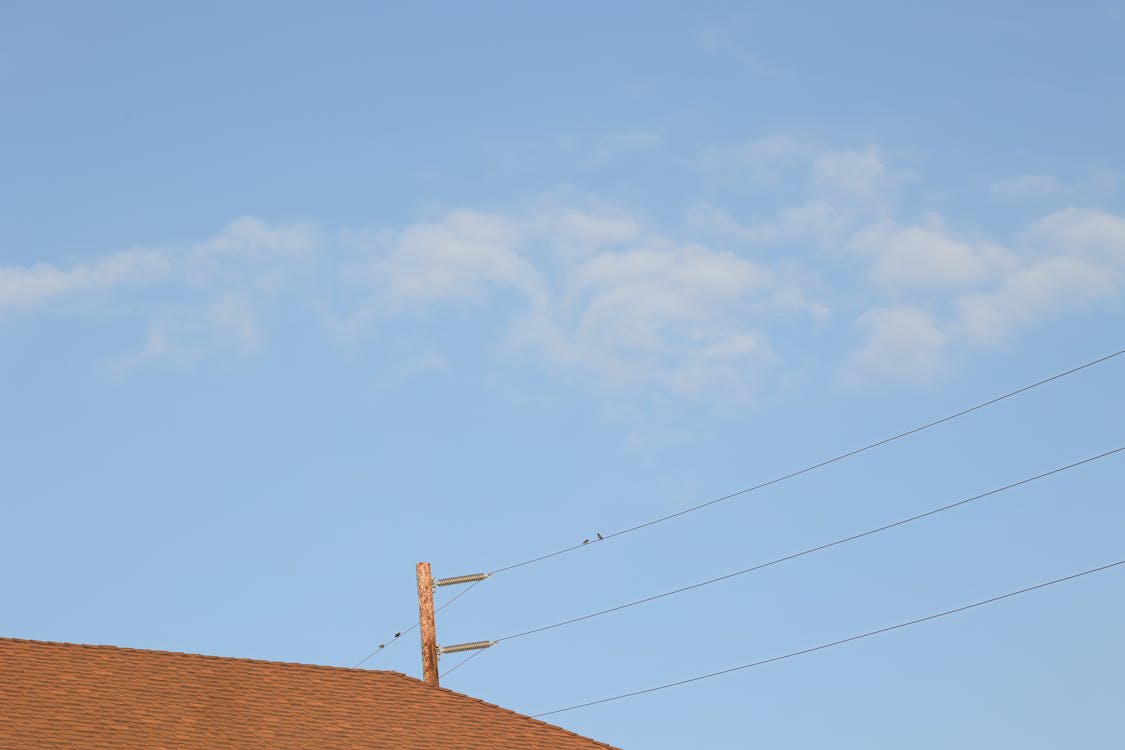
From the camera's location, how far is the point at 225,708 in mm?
20922

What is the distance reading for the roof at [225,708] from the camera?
19.2 meters

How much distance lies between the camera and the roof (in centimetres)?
1922

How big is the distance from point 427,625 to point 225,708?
5.62 meters

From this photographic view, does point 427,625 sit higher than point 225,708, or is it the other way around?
point 427,625

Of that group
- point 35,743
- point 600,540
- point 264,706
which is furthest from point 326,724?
point 600,540

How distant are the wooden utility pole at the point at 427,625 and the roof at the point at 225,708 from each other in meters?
0.90

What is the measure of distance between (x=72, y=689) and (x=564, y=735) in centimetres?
752

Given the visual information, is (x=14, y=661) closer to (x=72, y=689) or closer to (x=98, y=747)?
(x=72, y=689)

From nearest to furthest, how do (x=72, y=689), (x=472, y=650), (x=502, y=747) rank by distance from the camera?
(x=72, y=689), (x=502, y=747), (x=472, y=650)

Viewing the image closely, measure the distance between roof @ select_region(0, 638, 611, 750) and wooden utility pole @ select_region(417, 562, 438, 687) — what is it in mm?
898

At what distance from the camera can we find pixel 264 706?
21422 mm

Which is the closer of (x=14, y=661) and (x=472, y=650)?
(x=14, y=661)

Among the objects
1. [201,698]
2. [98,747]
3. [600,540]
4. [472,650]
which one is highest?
[600,540]

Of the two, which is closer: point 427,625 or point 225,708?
point 225,708
